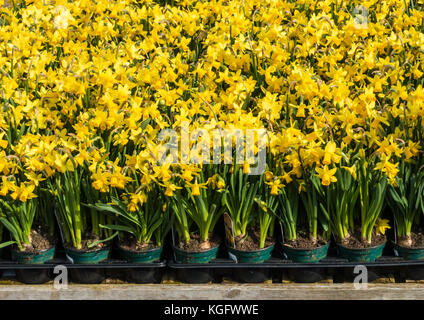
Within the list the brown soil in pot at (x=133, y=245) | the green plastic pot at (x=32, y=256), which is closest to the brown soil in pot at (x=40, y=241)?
the green plastic pot at (x=32, y=256)

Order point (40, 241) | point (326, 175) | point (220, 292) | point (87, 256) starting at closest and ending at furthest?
point (326, 175) < point (220, 292) < point (87, 256) < point (40, 241)

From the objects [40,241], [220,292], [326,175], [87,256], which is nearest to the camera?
[326,175]

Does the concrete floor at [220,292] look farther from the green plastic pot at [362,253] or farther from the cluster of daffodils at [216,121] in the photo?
the cluster of daffodils at [216,121]

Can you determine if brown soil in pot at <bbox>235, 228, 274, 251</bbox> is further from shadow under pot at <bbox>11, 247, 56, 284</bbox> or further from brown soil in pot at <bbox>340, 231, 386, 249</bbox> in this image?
shadow under pot at <bbox>11, 247, 56, 284</bbox>

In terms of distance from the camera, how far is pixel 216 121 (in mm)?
3090

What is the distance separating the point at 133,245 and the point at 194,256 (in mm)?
360

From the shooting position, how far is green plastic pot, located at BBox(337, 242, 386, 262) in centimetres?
300

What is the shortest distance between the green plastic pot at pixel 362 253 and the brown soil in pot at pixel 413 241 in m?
0.12

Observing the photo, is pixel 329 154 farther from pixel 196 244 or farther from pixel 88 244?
pixel 88 244

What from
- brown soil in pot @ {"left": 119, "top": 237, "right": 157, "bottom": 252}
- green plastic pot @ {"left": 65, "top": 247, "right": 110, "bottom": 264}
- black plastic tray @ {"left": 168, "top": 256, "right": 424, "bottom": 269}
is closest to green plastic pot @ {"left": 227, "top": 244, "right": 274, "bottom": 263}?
black plastic tray @ {"left": 168, "top": 256, "right": 424, "bottom": 269}

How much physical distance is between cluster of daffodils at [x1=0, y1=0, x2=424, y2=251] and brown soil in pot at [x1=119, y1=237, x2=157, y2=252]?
0.12 meters

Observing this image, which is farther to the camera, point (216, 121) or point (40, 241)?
point (40, 241)

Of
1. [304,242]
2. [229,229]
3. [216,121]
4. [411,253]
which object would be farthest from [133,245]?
[411,253]

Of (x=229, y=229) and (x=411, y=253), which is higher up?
(x=229, y=229)
